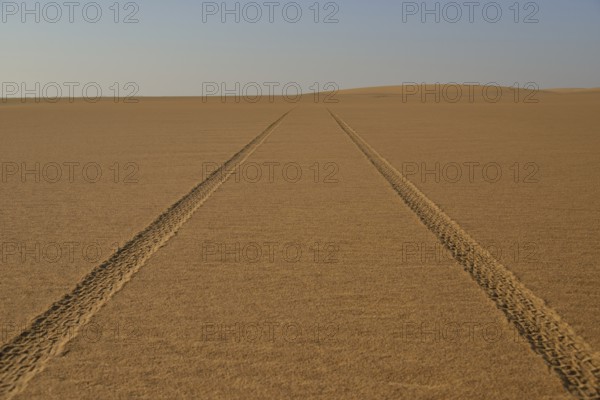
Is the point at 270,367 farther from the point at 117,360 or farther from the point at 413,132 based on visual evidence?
the point at 413,132

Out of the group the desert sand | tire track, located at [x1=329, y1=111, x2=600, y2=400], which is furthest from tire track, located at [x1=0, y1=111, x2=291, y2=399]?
tire track, located at [x1=329, y1=111, x2=600, y2=400]

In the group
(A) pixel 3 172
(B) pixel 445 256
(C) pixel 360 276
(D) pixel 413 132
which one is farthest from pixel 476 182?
(D) pixel 413 132

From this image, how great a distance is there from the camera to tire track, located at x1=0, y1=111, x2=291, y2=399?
2.88m

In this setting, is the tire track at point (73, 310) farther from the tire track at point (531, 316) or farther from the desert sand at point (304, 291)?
the tire track at point (531, 316)

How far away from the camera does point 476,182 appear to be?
344 inches

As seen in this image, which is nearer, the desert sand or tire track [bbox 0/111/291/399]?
the desert sand

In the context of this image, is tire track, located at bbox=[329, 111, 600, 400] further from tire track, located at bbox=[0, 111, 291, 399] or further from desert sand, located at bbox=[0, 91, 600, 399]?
tire track, located at bbox=[0, 111, 291, 399]

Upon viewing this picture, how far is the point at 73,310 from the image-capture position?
3.60 m

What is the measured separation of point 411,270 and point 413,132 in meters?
15.3

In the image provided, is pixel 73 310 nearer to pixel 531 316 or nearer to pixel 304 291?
pixel 304 291

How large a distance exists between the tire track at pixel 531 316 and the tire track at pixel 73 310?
2689 mm

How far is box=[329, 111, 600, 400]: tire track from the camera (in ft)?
9.03

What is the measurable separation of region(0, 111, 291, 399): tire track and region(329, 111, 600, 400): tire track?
106 inches

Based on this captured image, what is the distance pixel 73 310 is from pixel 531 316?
298cm
